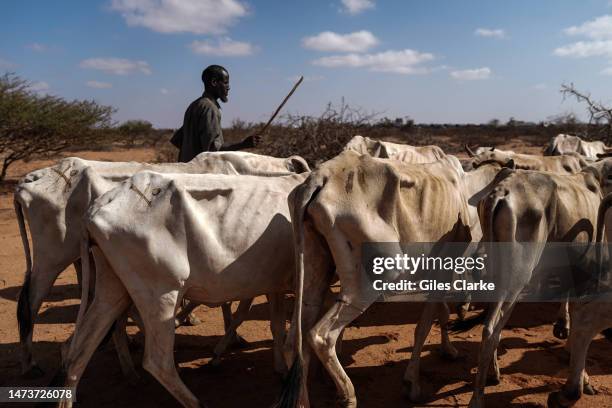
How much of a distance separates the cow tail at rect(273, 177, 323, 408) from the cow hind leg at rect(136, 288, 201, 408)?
0.60 metres

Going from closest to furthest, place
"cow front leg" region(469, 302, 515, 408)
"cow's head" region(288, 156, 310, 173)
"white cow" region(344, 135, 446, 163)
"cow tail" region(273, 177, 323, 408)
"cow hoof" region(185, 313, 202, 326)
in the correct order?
"cow tail" region(273, 177, 323, 408)
"cow front leg" region(469, 302, 515, 408)
"cow's head" region(288, 156, 310, 173)
"cow hoof" region(185, 313, 202, 326)
"white cow" region(344, 135, 446, 163)

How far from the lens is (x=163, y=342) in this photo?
10.2 ft

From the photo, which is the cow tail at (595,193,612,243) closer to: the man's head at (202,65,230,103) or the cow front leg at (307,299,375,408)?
the cow front leg at (307,299,375,408)

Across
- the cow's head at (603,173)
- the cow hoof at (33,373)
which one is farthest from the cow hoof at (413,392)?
the cow hoof at (33,373)

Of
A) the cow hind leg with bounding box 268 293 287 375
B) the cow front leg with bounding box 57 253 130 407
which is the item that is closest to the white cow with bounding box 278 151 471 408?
the cow hind leg with bounding box 268 293 287 375

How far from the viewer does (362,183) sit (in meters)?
3.24

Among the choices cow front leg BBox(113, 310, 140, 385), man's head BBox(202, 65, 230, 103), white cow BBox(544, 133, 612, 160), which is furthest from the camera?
white cow BBox(544, 133, 612, 160)

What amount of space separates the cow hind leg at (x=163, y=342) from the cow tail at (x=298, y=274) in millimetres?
597

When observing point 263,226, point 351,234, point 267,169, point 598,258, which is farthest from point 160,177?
point 598,258

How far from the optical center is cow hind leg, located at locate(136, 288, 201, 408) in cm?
308

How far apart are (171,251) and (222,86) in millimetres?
3030

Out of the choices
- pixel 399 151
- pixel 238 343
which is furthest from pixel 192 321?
pixel 399 151

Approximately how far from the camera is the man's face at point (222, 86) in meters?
5.61

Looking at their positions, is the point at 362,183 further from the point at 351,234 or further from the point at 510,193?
the point at 510,193
